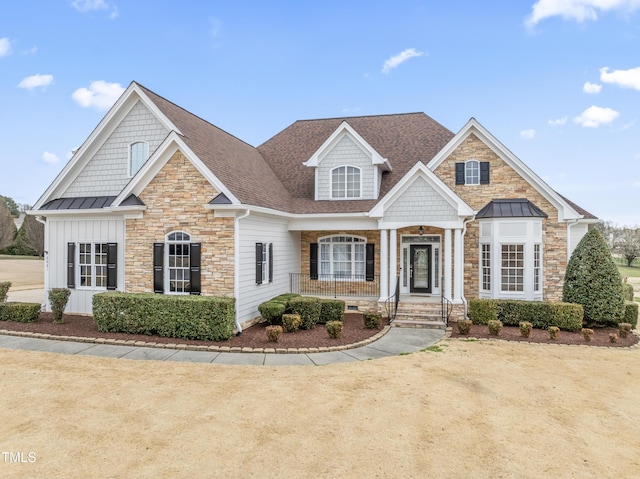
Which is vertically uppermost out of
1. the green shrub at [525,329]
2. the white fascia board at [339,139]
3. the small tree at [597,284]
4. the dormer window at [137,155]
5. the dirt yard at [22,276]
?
the white fascia board at [339,139]

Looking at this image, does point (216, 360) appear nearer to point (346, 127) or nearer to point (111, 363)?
point (111, 363)

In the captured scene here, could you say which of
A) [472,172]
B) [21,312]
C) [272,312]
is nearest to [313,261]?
[272,312]

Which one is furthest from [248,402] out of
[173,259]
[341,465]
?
[173,259]

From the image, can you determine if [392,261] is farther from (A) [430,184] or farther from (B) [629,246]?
(B) [629,246]

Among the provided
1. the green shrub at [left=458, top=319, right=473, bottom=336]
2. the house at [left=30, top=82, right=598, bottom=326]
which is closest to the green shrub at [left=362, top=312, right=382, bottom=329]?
the house at [left=30, top=82, right=598, bottom=326]

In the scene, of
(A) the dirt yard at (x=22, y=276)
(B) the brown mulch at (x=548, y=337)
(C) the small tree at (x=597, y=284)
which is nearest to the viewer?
(B) the brown mulch at (x=548, y=337)

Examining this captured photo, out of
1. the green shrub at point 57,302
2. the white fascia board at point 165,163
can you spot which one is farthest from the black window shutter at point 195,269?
the green shrub at point 57,302

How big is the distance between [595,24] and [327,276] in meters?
14.5

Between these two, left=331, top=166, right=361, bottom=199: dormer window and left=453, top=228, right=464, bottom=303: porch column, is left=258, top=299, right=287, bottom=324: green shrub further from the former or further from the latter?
left=453, top=228, right=464, bottom=303: porch column

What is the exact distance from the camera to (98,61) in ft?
58.5

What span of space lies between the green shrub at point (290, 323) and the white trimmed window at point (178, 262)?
3.40 metres

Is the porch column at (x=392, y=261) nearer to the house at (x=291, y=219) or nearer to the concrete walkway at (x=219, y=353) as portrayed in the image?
the house at (x=291, y=219)

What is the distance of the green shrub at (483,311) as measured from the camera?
1284 centimetres

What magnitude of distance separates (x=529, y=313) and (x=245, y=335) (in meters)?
9.76
